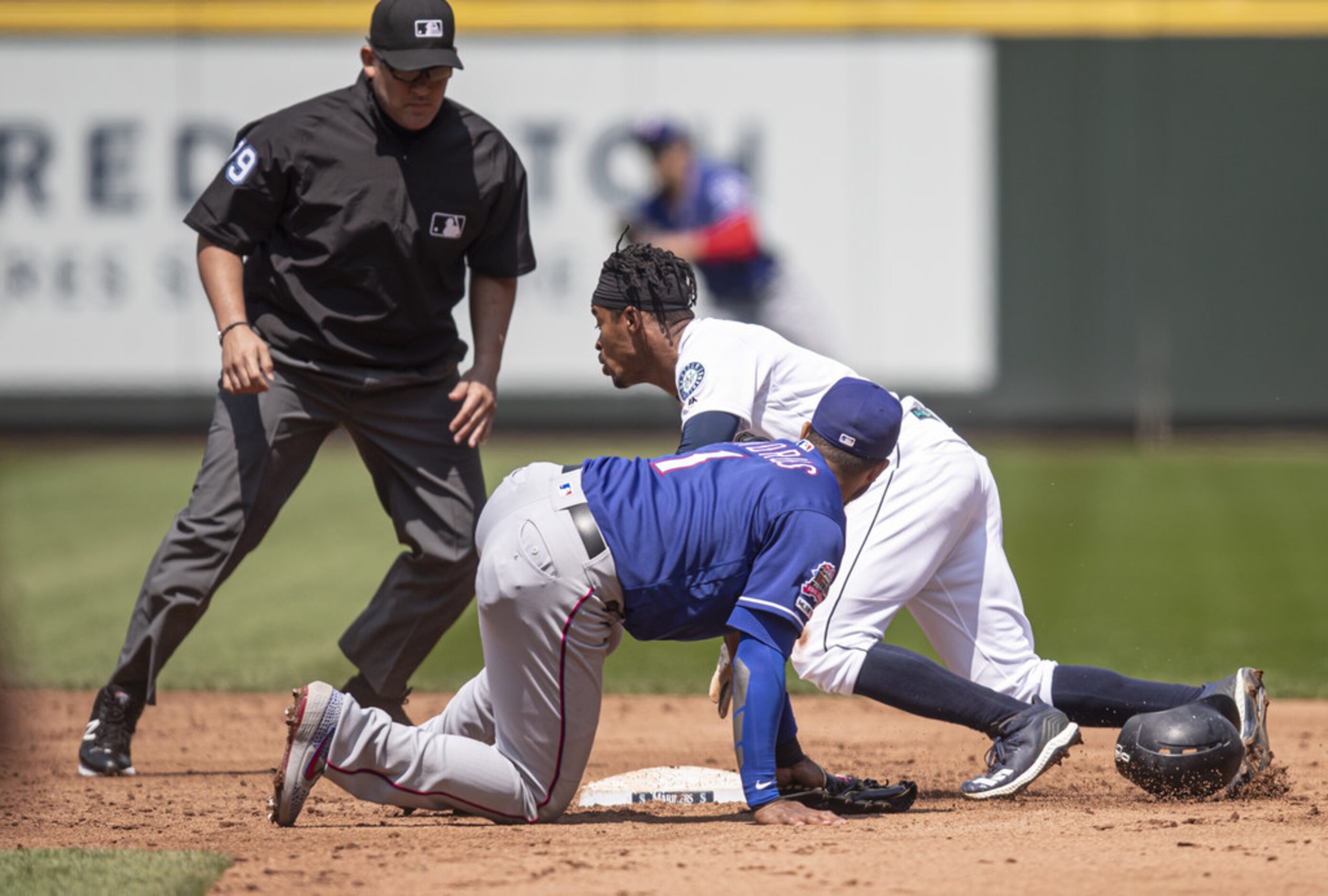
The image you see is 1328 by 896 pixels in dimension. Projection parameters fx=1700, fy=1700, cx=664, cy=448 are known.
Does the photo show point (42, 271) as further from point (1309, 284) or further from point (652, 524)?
point (652, 524)

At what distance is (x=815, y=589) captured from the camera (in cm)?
380

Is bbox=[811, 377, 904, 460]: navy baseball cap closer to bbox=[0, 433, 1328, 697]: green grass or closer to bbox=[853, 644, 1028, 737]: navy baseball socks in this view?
bbox=[853, 644, 1028, 737]: navy baseball socks

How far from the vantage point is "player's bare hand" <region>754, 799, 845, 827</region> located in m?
3.92

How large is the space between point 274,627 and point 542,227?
359 inches

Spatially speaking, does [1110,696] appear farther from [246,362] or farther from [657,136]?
[657,136]

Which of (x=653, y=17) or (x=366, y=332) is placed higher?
(x=653, y=17)

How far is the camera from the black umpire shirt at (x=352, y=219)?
4875mm

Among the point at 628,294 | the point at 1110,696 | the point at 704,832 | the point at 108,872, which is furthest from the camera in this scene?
the point at 1110,696

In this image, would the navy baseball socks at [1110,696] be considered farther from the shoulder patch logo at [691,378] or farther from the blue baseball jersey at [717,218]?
the blue baseball jersey at [717,218]

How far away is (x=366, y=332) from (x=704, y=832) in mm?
1843

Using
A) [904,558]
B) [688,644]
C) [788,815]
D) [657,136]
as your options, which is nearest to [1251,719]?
[904,558]

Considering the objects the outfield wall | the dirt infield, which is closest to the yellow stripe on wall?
the outfield wall

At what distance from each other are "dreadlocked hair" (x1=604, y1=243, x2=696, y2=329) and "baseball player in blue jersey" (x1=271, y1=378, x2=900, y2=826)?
0.44m

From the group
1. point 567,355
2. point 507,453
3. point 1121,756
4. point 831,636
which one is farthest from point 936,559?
point 567,355
